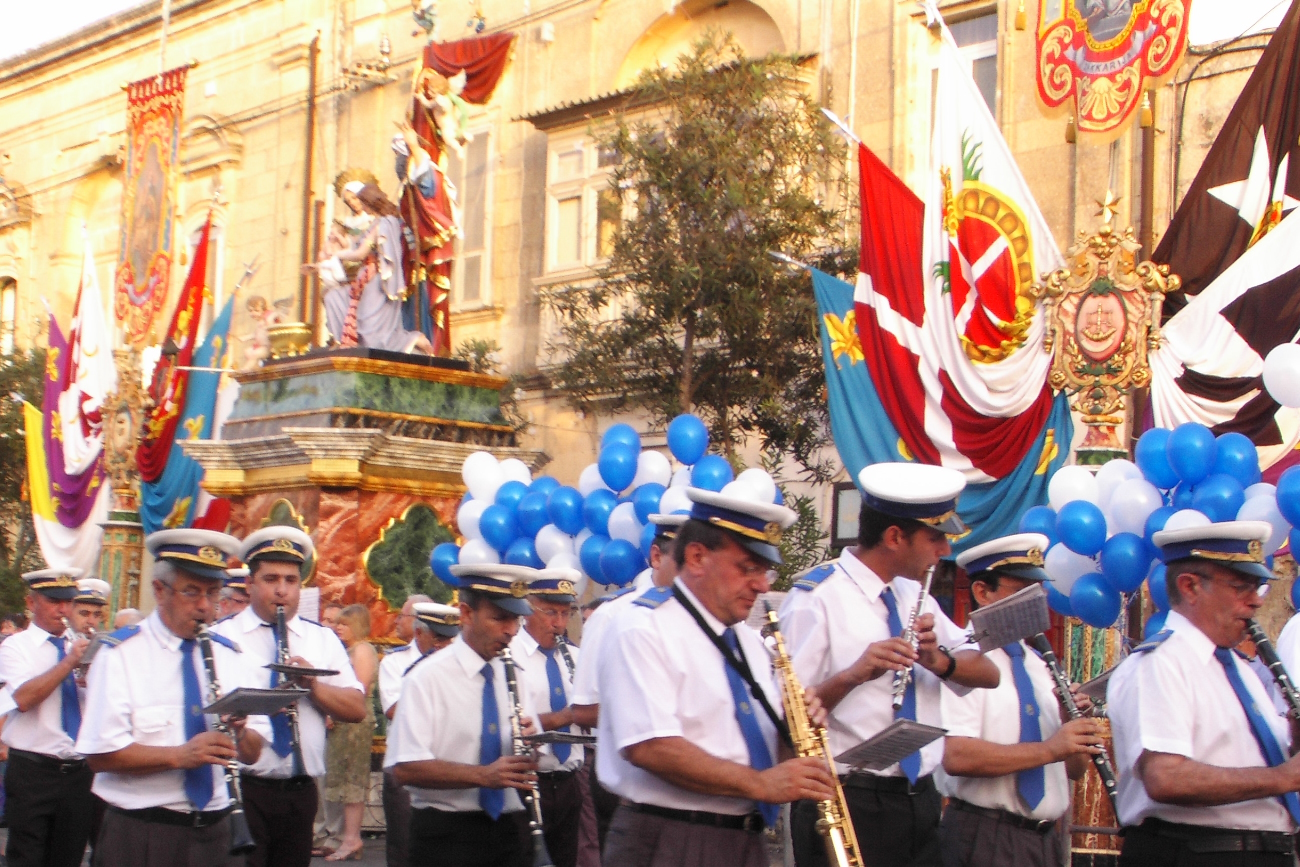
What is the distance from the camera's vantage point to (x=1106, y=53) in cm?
1404

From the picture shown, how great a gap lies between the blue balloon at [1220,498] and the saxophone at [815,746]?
5290 millimetres

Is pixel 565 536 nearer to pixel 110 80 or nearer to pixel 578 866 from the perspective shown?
pixel 578 866

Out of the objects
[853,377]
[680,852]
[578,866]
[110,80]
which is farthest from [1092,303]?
[110,80]

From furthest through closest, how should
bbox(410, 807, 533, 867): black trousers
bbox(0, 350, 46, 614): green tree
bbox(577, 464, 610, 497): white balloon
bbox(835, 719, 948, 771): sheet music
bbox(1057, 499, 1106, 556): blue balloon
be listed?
bbox(0, 350, 46, 614): green tree
bbox(577, 464, 610, 497): white balloon
bbox(1057, 499, 1106, 556): blue balloon
bbox(410, 807, 533, 867): black trousers
bbox(835, 719, 948, 771): sheet music

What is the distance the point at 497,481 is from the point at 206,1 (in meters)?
17.9

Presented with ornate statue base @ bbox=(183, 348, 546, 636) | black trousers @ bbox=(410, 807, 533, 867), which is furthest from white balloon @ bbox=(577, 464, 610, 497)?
black trousers @ bbox=(410, 807, 533, 867)

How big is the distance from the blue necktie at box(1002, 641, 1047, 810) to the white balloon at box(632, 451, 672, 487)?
573 cm

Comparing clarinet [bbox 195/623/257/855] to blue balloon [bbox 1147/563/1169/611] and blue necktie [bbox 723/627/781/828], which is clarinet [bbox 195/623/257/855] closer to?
blue necktie [bbox 723/627/781/828]

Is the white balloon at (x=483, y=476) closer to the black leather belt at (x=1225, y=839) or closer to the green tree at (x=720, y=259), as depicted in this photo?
the green tree at (x=720, y=259)

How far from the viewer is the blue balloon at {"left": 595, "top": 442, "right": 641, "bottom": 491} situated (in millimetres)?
12188

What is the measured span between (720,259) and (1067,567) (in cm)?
615

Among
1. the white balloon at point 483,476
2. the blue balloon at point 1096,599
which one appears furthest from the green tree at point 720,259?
the blue balloon at point 1096,599

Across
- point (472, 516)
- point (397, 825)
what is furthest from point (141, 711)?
point (472, 516)

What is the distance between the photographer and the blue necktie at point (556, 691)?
355 inches
